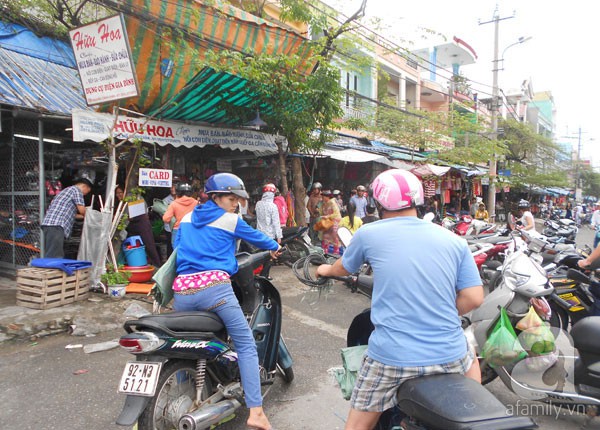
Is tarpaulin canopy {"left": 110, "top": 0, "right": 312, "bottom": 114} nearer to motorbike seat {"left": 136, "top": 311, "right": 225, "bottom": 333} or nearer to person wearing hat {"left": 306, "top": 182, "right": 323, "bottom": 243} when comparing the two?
person wearing hat {"left": 306, "top": 182, "right": 323, "bottom": 243}

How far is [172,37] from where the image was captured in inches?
287

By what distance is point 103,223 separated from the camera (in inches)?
227

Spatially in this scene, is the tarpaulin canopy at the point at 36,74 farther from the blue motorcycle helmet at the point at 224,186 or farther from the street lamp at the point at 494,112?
the street lamp at the point at 494,112

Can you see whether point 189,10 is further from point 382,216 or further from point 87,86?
point 382,216

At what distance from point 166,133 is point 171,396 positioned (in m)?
5.65

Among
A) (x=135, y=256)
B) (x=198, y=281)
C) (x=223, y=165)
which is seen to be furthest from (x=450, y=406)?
(x=223, y=165)

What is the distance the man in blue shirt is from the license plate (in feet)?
3.45

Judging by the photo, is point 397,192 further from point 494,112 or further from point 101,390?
point 494,112

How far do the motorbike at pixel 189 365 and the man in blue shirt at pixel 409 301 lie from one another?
101 cm

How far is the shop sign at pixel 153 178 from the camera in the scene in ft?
21.0

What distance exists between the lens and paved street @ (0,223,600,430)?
2959 millimetres

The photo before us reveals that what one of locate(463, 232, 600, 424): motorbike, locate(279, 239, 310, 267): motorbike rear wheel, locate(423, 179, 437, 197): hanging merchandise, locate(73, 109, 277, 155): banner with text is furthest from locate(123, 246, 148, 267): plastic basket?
locate(423, 179, 437, 197): hanging merchandise

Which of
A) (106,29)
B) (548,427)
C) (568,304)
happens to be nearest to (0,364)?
(106,29)

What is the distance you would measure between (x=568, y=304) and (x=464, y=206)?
678 inches
